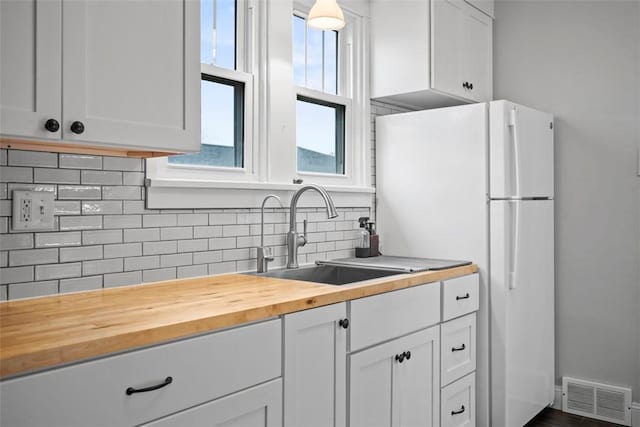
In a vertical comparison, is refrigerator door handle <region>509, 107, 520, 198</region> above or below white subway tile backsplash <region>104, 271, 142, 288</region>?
above

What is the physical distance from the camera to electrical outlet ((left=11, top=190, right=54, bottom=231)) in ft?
5.76

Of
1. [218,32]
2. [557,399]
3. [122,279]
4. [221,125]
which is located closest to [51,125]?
[122,279]

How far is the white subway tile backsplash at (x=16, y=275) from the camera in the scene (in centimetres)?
174

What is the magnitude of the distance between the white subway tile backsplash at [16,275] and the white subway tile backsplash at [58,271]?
2cm

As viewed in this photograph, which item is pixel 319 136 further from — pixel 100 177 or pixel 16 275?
pixel 16 275

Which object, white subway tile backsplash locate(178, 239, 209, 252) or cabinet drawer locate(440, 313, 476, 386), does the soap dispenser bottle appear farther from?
white subway tile backsplash locate(178, 239, 209, 252)

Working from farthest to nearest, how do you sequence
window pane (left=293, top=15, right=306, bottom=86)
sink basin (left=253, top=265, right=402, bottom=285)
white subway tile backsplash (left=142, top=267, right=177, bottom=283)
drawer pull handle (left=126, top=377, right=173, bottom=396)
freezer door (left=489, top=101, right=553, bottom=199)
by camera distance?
1. window pane (left=293, top=15, right=306, bottom=86)
2. freezer door (left=489, top=101, right=553, bottom=199)
3. sink basin (left=253, top=265, right=402, bottom=285)
4. white subway tile backsplash (left=142, top=267, right=177, bottom=283)
5. drawer pull handle (left=126, top=377, right=173, bottom=396)

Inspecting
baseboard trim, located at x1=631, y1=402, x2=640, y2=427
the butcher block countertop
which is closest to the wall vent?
baseboard trim, located at x1=631, y1=402, x2=640, y2=427

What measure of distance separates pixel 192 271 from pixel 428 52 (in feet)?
5.69

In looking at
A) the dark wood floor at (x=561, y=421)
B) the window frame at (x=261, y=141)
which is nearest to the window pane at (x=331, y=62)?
the window frame at (x=261, y=141)

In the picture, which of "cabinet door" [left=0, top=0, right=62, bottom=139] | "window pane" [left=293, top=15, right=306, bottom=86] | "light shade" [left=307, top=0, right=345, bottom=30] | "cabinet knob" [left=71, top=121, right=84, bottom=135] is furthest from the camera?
"window pane" [left=293, top=15, right=306, bottom=86]

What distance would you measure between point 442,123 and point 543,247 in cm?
94

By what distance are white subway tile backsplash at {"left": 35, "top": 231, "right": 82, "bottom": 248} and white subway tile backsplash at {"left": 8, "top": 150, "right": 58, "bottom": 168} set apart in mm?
231

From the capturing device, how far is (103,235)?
199cm
